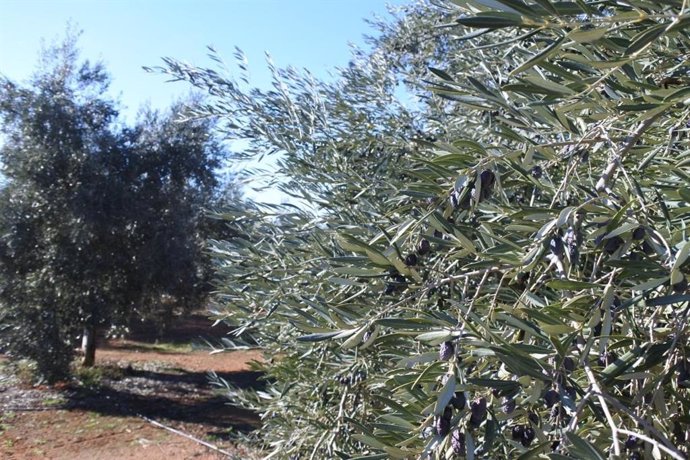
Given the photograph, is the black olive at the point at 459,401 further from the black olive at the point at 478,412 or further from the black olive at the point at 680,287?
the black olive at the point at 680,287

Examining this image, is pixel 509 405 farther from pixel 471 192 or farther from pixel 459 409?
pixel 471 192

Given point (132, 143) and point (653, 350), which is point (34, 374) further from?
point (653, 350)

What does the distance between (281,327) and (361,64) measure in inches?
67.1

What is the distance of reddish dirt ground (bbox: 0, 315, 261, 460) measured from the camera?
29.3 ft

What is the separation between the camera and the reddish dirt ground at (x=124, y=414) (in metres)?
8.92

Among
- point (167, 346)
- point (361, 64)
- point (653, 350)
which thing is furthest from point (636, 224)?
point (167, 346)

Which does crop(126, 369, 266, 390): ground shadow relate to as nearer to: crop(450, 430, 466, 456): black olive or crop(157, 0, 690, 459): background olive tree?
crop(157, 0, 690, 459): background olive tree

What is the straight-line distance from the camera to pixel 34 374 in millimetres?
11680

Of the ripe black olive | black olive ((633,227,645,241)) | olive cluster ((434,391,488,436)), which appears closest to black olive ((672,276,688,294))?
black olive ((633,227,645,241))

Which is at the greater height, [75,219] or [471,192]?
[75,219]

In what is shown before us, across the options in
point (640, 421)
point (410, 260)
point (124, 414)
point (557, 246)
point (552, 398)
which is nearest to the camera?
point (640, 421)

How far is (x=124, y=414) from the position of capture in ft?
35.8

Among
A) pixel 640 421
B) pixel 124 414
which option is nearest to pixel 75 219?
pixel 124 414

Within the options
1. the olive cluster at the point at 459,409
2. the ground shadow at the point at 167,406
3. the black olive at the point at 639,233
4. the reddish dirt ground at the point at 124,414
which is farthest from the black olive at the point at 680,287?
the ground shadow at the point at 167,406
